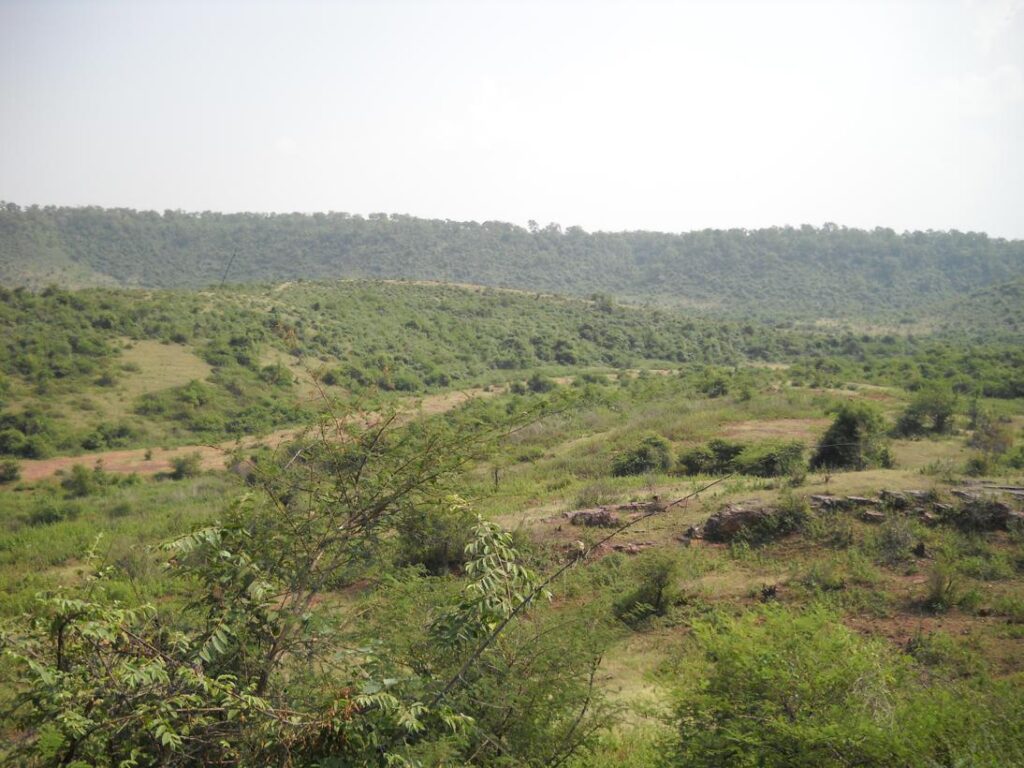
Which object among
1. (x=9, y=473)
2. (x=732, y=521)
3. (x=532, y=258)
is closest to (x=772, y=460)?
(x=732, y=521)

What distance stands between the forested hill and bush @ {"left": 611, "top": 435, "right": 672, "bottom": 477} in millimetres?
73244

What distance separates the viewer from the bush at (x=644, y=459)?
693 inches

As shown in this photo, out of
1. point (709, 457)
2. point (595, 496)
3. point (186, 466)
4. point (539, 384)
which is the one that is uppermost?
point (709, 457)

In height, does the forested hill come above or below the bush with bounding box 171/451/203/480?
above

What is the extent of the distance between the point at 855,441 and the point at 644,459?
17.1 ft

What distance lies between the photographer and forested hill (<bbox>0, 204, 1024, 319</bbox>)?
88.9 metres

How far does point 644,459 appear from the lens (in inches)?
699

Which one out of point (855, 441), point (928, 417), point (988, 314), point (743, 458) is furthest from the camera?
point (988, 314)

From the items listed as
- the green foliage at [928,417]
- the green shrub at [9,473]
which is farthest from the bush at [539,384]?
the green shrub at [9,473]

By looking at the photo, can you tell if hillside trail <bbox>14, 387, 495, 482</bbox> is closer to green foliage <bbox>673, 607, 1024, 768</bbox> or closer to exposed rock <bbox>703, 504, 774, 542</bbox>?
exposed rock <bbox>703, 504, 774, 542</bbox>

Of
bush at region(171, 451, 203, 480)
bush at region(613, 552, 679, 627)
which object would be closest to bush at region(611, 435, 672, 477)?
bush at region(613, 552, 679, 627)

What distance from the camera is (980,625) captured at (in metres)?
8.70

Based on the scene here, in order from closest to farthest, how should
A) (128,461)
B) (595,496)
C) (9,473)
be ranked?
(595,496), (9,473), (128,461)

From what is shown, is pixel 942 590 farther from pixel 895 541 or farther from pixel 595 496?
pixel 595 496
